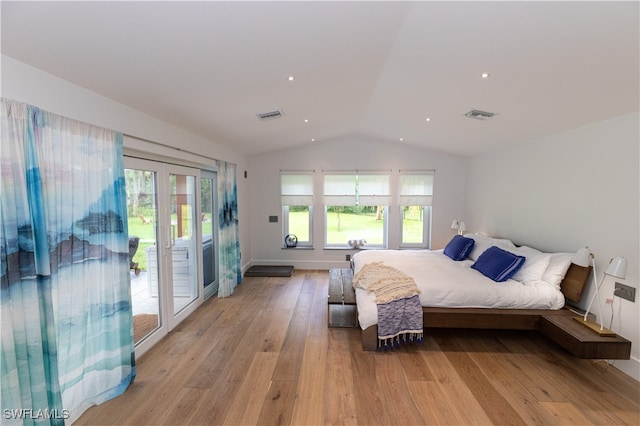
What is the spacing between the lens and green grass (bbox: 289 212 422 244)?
571 centimetres

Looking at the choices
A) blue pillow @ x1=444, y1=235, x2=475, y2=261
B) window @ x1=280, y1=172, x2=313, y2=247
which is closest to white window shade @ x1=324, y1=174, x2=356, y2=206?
window @ x1=280, y1=172, x2=313, y2=247

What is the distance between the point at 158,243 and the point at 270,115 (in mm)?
1915

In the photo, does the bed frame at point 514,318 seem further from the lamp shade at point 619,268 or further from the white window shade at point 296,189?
the white window shade at point 296,189

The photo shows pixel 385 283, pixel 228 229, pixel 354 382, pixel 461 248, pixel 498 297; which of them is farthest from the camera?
pixel 228 229

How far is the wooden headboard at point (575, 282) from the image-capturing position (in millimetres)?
2729

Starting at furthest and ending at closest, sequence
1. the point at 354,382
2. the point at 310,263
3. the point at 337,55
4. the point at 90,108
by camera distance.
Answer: the point at 310,263 < the point at 354,382 < the point at 337,55 < the point at 90,108

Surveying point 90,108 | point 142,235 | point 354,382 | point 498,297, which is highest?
point 90,108

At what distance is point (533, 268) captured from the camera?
306 centimetres

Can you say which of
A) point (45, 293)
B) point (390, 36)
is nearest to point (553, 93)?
point (390, 36)

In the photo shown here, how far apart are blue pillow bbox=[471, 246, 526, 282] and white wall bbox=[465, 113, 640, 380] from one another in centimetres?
52

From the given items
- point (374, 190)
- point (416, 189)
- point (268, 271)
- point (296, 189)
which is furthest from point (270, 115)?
point (416, 189)

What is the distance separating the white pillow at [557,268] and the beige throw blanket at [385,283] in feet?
4.75

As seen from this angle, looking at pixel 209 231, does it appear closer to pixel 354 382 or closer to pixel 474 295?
pixel 354 382

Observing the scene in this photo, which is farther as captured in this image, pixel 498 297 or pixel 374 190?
pixel 374 190
